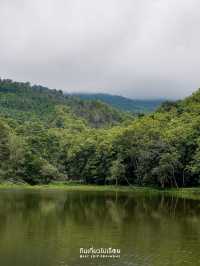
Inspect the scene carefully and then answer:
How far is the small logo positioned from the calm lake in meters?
0.41

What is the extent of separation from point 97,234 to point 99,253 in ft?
25.1

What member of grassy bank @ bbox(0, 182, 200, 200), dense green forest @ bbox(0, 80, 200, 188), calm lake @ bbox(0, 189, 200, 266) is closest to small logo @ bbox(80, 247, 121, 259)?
calm lake @ bbox(0, 189, 200, 266)

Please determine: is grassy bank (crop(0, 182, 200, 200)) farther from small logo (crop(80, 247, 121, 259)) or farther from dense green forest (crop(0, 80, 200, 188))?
small logo (crop(80, 247, 121, 259))

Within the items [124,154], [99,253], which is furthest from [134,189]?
[99,253]

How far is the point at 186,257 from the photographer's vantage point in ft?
107

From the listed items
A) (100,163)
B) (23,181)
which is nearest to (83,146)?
(100,163)

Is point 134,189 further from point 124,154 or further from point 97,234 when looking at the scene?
point 97,234

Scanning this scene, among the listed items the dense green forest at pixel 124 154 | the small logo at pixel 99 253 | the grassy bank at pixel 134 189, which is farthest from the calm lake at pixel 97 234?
the dense green forest at pixel 124 154

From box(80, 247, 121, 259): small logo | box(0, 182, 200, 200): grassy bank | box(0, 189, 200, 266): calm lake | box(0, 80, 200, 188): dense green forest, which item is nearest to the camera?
box(0, 189, 200, 266): calm lake

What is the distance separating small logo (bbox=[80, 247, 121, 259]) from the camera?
3238 cm

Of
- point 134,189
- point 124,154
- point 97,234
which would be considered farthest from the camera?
point 124,154

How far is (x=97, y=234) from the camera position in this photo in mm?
41156

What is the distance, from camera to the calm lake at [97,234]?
31.7m

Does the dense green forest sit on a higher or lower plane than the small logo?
higher
